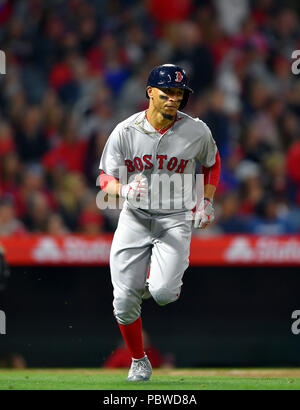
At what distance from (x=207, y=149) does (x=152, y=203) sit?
507 mm

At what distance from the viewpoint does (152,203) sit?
5.25 meters

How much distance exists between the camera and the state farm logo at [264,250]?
292 inches

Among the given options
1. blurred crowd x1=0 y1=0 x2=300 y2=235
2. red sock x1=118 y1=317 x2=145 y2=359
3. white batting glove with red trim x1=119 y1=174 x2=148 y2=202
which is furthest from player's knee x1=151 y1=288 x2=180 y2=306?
blurred crowd x1=0 y1=0 x2=300 y2=235

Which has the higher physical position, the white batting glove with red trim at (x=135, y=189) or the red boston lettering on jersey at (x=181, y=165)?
the red boston lettering on jersey at (x=181, y=165)

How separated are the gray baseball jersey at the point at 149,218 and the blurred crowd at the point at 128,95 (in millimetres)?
3118

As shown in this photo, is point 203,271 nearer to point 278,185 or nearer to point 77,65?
point 278,185

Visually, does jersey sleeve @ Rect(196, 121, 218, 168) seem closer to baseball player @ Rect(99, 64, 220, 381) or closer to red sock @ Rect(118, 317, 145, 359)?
baseball player @ Rect(99, 64, 220, 381)

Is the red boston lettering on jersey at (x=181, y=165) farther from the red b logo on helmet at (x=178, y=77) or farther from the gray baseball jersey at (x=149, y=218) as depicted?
the red b logo on helmet at (x=178, y=77)

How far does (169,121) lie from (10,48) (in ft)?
18.4

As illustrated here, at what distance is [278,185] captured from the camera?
8906mm

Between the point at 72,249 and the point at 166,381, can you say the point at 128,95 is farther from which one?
the point at 166,381

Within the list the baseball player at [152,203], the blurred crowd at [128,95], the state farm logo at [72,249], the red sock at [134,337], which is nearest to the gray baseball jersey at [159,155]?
the baseball player at [152,203]

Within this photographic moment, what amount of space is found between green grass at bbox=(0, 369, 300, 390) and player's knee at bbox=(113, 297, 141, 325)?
0.40 m
